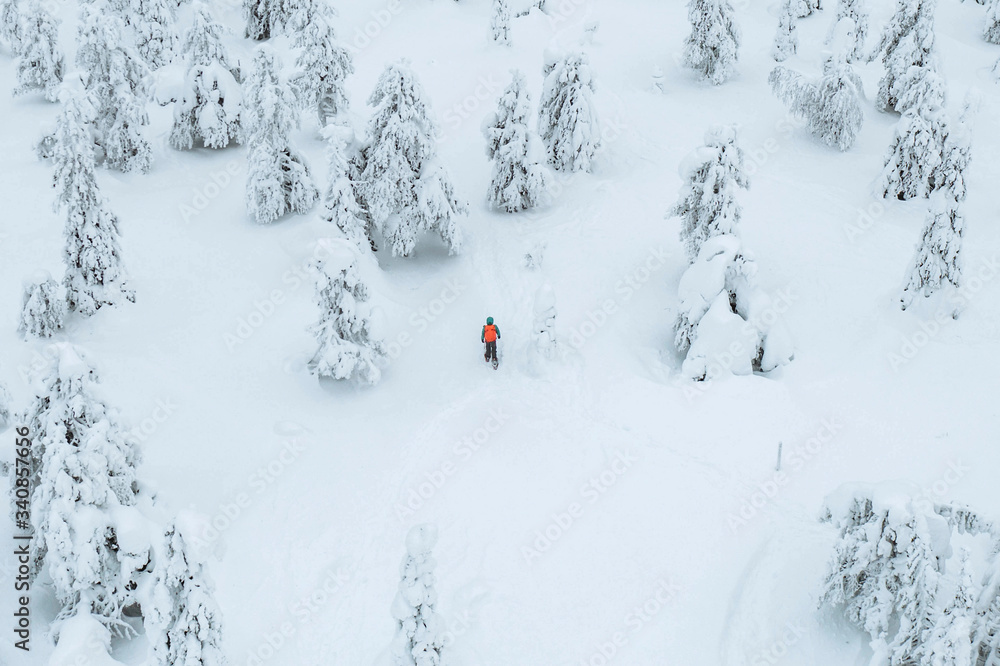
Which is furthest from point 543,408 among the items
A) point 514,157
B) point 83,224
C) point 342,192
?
point 83,224

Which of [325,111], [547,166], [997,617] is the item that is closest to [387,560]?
[997,617]

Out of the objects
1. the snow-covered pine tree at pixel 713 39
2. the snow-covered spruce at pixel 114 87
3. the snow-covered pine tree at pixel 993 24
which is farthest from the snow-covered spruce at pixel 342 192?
the snow-covered pine tree at pixel 993 24

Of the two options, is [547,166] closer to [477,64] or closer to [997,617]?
[477,64]

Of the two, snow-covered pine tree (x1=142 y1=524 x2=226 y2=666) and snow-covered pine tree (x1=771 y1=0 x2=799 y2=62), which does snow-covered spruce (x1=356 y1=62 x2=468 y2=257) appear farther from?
snow-covered pine tree (x1=771 y1=0 x2=799 y2=62)

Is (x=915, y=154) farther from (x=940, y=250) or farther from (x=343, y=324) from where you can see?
(x=343, y=324)

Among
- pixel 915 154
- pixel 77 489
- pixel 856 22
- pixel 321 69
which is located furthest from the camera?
pixel 856 22
